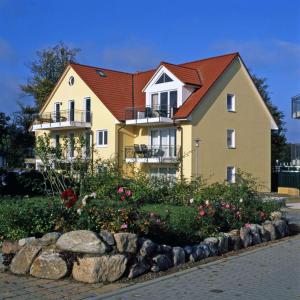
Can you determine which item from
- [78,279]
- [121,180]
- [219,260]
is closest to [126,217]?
[78,279]

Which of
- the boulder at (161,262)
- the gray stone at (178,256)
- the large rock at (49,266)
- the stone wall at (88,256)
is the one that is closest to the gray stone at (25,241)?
the stone wall at (88,256)

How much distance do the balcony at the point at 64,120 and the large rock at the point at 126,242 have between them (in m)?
35.1

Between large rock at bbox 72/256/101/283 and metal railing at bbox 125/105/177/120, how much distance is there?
31.1m

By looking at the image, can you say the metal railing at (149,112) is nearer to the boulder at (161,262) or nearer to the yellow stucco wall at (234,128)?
the yellow stucco wall at (234,128)

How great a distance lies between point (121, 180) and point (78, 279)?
6.79 meters

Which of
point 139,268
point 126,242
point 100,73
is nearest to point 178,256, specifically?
point 139,268

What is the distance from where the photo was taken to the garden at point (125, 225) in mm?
8258

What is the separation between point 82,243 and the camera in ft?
26.6

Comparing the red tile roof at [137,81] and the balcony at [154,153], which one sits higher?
the red tile roof at [137,81]

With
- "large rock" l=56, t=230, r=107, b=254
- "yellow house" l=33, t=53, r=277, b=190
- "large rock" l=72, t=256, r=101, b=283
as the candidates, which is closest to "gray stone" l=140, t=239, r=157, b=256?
"large rock" l=56, t=230, r=107, b=254

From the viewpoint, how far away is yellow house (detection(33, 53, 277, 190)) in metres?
38.7

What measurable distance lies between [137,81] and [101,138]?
23.4 ft

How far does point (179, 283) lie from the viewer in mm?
8000

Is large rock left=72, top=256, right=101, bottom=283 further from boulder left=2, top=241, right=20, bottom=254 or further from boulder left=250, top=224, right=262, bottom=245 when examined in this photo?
boulder left=250, top=224, right=262, bottom=245
